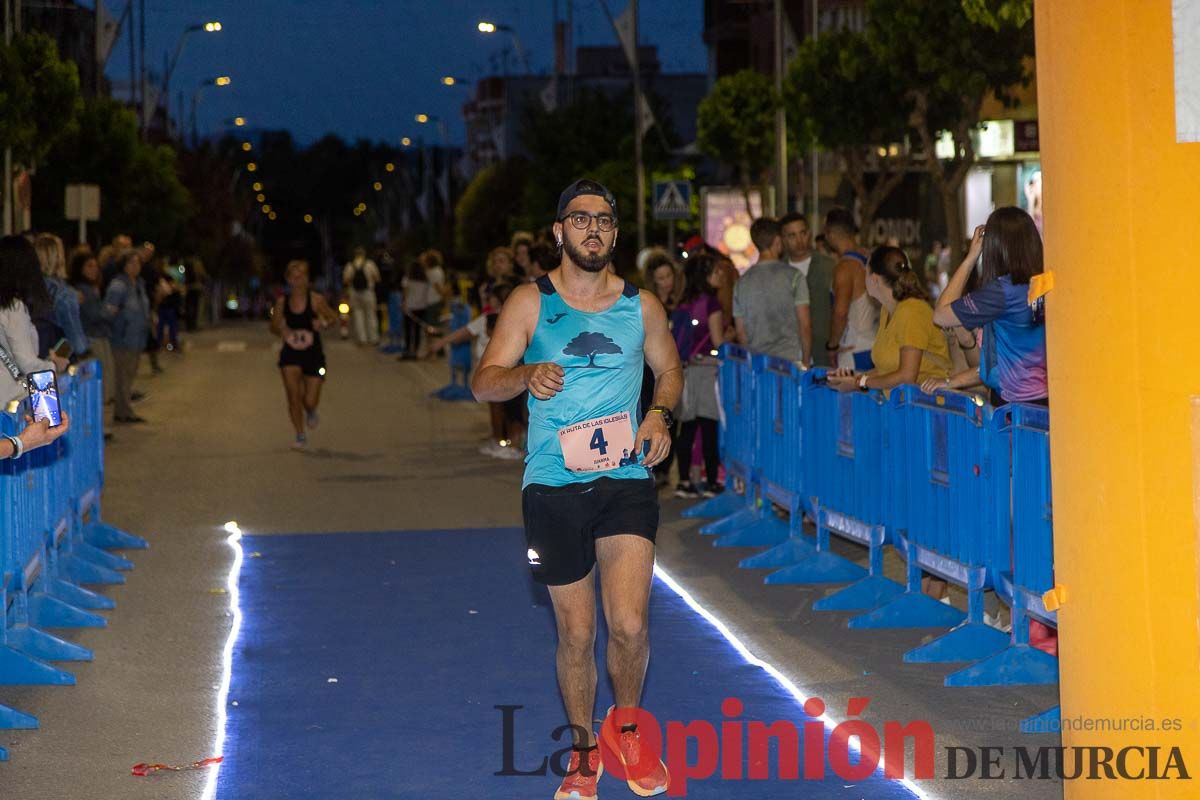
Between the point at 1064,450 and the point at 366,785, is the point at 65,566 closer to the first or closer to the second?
the point at 366,785

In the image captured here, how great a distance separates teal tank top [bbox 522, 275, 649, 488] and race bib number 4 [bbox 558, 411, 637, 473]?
0.04 meters

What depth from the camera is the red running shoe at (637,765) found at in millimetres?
6824

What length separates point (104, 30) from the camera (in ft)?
98.3

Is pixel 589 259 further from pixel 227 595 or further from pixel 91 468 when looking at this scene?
pixel 91 468

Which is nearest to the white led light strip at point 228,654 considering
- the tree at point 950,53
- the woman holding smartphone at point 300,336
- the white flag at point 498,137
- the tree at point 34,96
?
the woman holding smartphone at point 300,336

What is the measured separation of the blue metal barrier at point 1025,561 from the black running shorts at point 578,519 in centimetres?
187

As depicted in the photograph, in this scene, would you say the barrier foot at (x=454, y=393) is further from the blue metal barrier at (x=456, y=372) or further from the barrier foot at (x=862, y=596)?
the barrier foot at (x=862, y=596)

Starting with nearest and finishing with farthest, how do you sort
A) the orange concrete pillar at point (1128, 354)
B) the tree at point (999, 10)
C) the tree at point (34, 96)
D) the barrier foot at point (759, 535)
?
the orange concrete pillar at point (1128, 354)
the barrier foot at point (759, 535)
the tree at point (999, 10)
the tree at point (34, 96)

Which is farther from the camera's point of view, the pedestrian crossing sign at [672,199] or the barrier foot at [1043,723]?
the pedestrian crossing sign at [672,199]

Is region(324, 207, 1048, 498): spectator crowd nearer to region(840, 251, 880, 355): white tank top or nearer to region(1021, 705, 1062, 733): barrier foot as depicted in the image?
region(840, 251, 880, 355): white tank top

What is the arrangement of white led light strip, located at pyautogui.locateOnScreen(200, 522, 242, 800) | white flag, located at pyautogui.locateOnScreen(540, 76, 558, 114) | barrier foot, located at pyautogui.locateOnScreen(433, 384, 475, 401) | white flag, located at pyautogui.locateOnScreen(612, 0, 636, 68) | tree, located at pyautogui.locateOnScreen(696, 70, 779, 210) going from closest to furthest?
white led light strip, located at pyautogui.locateOnScreen(200, 522, 242, 800), barrier foot, located at pyautogui.locateOnScreen(433, 384, 475, 401), white flag, located at pyautogui.locateOnScreen(612, 0, 636, 68), tree, located at pyautogui.locateOnScreen(696, 70, 779, 210), white flag, located at pyautogui.locateOnScreen(540, 76, 558, 114)

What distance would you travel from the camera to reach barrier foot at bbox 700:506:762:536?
528 inches

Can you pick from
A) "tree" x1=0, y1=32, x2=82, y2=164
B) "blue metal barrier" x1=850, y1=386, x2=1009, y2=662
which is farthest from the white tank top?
"tree" x1=0, y1=32, x2=82, y2=164

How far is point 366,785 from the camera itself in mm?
7055
